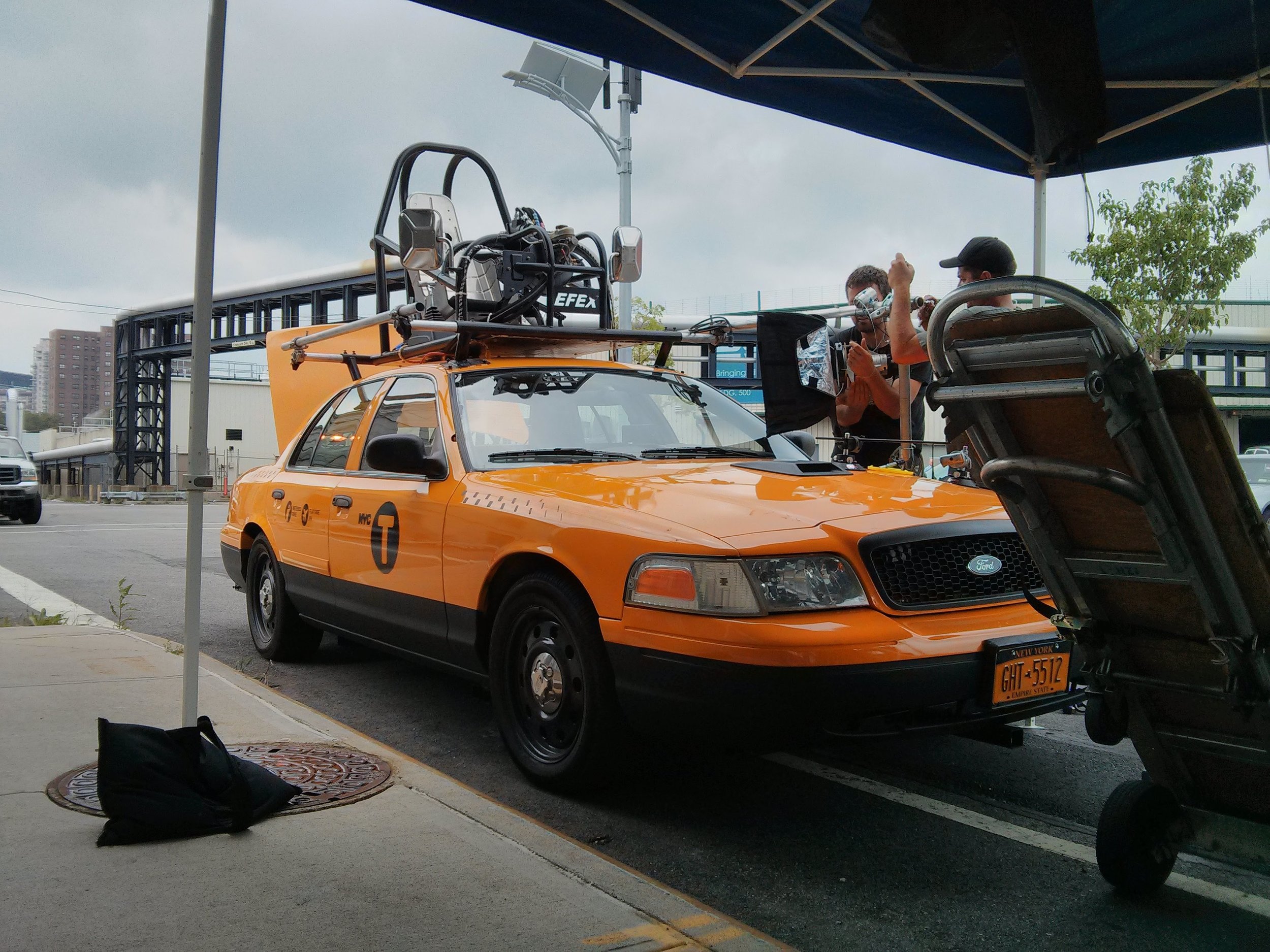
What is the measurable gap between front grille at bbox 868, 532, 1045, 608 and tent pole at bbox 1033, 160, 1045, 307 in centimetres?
252

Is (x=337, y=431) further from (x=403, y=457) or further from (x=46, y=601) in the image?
(x=46, y=601)

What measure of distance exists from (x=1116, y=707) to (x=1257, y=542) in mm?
666

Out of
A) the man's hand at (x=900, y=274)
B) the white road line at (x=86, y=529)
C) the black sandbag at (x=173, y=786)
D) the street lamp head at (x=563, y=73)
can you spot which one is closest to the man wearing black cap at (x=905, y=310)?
the man's hand at (x=900, y=274)

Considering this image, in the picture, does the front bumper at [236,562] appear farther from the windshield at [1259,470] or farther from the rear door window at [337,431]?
the windshield at [1259,470]

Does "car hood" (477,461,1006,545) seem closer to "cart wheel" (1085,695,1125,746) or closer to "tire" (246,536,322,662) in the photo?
"cart wheel" (1085,695,1125,746)

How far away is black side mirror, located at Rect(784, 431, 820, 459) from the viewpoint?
5141 mm

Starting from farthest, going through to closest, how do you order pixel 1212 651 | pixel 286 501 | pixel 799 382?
Result: pixel 286 501 < pixel 799 382 < pixel 1212 651

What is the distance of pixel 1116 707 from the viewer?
2.70 meters

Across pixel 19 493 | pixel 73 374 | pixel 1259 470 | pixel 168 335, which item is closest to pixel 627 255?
pixel 1259 470

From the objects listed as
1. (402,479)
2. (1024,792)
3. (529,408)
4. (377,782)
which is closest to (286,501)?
(402,479)

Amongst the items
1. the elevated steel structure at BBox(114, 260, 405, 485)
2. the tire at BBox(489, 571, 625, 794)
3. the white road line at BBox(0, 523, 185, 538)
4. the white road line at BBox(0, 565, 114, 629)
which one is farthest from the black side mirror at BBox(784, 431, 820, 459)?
the elevated steel structure at BBox(114, 260, 405, 485)

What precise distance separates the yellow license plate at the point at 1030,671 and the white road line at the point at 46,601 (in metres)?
6.11

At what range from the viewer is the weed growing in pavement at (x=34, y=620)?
23.6 feet

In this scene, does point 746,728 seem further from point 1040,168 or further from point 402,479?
point 1040,168
